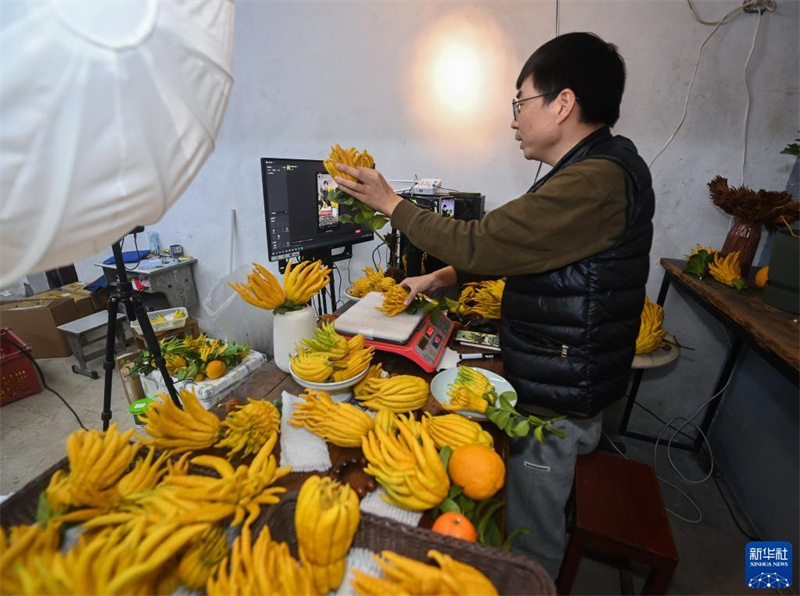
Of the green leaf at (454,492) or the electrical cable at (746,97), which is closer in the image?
the green leaf at (454,492)

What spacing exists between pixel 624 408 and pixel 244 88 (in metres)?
4.29

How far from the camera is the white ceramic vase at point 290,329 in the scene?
4.33 feet

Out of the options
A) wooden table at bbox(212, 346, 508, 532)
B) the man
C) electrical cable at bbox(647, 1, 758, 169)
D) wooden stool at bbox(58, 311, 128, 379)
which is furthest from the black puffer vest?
wooden stool at bbox(58, 311, 128, 379)

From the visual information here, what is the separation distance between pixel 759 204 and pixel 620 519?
6.45ft

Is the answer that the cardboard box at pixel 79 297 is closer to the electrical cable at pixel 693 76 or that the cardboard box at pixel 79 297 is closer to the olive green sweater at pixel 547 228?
the olive green sweater at pixel 547 228

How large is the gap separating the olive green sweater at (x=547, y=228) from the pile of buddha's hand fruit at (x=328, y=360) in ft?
1.45

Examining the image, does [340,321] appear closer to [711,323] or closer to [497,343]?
[497,343]

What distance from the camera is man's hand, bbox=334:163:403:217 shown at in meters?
1.23

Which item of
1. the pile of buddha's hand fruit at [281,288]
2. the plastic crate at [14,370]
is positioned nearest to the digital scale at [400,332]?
the pile of buddha's hand fruit at [281,288]

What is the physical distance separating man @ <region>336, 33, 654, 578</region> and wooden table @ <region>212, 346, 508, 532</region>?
0.29 meters

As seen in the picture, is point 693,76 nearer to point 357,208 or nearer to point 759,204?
point 759,204

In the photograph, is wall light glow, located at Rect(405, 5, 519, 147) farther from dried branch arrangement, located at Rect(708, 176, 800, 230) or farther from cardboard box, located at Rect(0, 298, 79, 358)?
cardboard box, located at Rect(0, 298, 79, 358)

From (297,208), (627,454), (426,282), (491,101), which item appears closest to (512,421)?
(426,282)

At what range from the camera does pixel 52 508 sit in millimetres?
669
